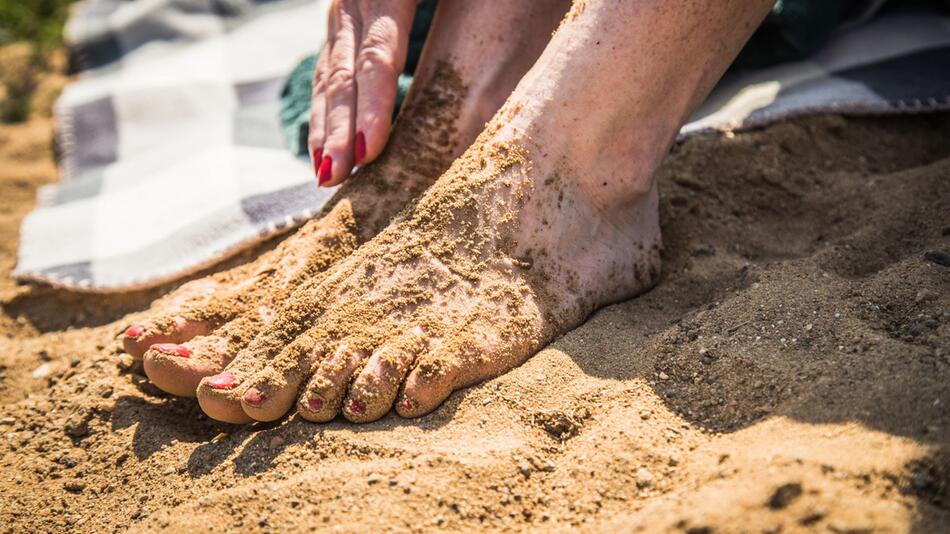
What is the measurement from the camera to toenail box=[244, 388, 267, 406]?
1270 mm

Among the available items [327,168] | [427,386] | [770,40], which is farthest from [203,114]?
[770,40]

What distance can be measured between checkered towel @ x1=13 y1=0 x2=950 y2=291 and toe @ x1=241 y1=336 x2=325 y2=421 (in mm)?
569

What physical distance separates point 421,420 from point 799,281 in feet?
2.25

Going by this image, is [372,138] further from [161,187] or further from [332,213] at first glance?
[161,187]

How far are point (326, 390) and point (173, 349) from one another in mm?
295

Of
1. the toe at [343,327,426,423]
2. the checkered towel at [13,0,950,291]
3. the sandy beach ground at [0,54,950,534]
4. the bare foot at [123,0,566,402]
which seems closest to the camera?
the sandy beach ground at [0,54,950,534]

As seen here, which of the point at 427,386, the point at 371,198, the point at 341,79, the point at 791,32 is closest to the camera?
the point at 427,386

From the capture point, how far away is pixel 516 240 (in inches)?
56.5

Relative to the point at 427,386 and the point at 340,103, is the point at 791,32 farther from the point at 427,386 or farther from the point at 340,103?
the point at 427,386

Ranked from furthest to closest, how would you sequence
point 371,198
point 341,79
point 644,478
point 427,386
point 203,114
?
point 203,114 < point 341,79 < point 371,198 < point 427,386 < point 644,478

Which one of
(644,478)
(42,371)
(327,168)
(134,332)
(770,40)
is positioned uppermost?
(770,40)

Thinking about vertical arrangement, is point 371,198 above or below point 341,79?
below

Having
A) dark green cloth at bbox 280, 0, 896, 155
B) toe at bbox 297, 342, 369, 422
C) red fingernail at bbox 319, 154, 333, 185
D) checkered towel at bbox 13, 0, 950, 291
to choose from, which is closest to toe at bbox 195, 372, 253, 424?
toe at bbox 297, 342, 369, 422

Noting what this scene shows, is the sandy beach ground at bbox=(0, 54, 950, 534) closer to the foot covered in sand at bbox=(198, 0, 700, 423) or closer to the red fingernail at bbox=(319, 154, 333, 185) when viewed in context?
the foot covered in sand at bbox=(198, 0, 700, 423)
